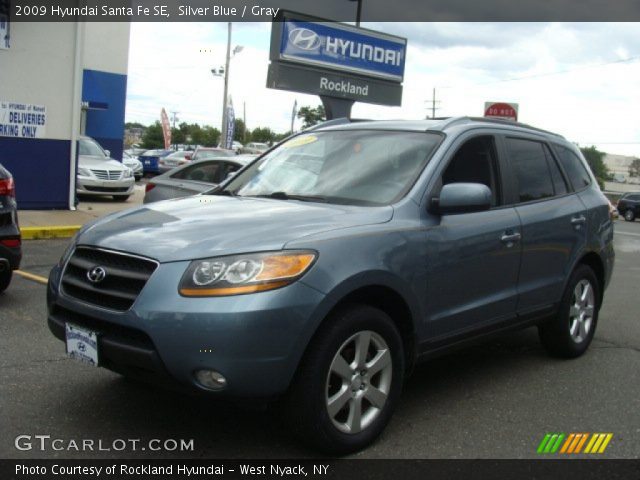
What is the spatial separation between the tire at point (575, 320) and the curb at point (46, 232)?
7913 millimetres

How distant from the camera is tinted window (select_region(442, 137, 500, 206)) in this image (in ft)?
14.3

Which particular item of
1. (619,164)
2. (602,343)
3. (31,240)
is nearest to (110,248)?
(602,343)

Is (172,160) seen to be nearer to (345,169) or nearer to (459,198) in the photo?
(345,169)

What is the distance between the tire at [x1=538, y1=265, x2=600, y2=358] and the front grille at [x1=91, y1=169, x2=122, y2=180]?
12993 millimetres

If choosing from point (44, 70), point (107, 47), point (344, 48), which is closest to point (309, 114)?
point (107, 47)

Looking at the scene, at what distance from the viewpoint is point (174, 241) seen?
333 cm

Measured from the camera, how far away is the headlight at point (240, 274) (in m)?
3.11

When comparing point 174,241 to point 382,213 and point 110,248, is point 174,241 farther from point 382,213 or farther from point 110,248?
point 382,213

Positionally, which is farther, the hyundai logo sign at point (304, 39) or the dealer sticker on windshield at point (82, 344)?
the hyundai logo sign at point (304, 39)

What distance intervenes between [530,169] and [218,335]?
297cm

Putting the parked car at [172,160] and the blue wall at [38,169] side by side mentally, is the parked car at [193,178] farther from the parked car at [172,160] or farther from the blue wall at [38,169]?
the parked car at [172,160]

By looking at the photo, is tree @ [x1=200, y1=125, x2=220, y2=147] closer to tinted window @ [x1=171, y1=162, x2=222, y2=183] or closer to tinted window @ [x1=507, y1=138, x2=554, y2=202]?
tinted window @ [x1=171, y1=162, x2=222, y2=183]

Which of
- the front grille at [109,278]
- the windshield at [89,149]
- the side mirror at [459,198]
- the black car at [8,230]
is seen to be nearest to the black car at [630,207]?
the windshield at [89,149]

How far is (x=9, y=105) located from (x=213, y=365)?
10422 mm
